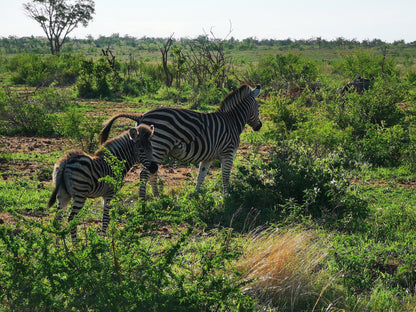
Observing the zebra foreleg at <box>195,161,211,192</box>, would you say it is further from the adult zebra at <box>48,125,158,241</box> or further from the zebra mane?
the adult zebra at <box>48,125,158,241</box>

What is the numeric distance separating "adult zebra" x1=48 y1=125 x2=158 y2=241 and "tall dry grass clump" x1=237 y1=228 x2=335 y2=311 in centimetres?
179

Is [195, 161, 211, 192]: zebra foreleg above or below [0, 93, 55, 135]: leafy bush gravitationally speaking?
below

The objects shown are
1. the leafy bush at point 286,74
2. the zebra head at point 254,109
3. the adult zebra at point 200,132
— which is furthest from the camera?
the leafy bush at point 286,74

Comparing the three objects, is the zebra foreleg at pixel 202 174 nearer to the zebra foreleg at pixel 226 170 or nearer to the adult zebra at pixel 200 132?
the adult zebra at pixel 200 132

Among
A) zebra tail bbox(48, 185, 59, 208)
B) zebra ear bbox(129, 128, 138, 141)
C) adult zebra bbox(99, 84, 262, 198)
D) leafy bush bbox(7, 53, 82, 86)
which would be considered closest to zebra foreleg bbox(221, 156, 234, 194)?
adult zebra bbox(99, 84, 262, 198)

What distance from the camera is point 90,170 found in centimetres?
486

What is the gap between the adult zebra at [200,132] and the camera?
6551 millimetres

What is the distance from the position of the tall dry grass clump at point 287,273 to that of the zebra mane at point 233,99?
3.31 m

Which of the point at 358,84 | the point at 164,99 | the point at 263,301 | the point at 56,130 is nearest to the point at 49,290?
the point at 263,301

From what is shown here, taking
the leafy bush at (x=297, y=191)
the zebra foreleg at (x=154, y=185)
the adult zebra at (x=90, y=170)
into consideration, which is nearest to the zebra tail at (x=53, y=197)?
the adult zebra at (x=90, y=170)

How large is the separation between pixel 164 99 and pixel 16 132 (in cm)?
811

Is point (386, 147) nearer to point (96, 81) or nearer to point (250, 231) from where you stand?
point (250, 231)

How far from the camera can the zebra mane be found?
751 centimetres

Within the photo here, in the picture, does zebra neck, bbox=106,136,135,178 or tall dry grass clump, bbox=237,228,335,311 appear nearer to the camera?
tall dry grass clump, bbox=237,228,335,311
